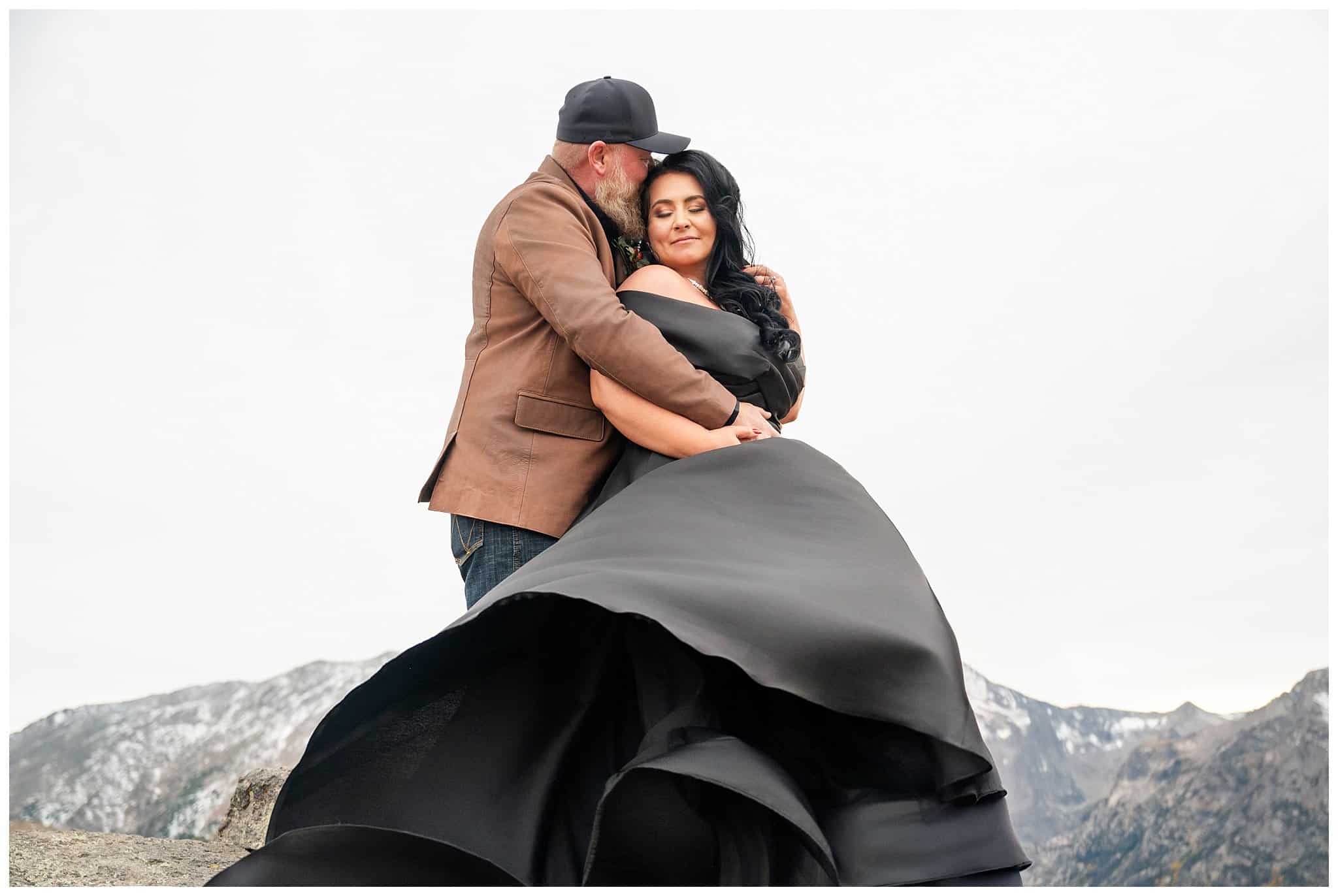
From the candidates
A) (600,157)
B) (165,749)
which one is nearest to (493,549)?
(600,157)

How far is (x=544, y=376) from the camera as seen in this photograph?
108 inches

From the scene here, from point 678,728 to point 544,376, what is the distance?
37.4 inches

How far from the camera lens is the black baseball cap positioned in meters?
2.90

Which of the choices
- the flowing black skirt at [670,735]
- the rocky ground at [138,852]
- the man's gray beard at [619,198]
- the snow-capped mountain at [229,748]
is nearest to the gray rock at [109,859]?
the rocky ground at [138,852]

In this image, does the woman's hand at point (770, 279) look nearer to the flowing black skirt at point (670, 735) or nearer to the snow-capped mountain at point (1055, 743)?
the flowing black skirt at point (670, 735)

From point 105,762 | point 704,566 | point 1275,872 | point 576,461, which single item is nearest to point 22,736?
point 105,762

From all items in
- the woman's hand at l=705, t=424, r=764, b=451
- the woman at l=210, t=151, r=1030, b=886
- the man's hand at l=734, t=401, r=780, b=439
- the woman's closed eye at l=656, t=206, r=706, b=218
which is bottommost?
the woman at l=210, t=151, r=1030, b=886

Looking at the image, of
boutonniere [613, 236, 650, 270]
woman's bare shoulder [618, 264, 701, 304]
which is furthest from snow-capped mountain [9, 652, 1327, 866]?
woman's bare shoulder [618, 264, 701, 304]

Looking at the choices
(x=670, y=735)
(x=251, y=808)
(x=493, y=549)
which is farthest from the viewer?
(x=251, y=808)

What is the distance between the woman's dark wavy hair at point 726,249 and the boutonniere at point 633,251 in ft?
0.24

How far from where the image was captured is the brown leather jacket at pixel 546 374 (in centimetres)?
260

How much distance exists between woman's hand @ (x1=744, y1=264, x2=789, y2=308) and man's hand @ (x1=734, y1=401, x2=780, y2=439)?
41cm

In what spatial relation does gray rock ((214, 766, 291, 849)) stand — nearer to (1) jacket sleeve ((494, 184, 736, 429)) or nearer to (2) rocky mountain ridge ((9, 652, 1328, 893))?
(1) jacket sleeve ((494, 184, 736, 429))

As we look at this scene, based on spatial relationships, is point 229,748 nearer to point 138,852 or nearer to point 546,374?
point 138,852
